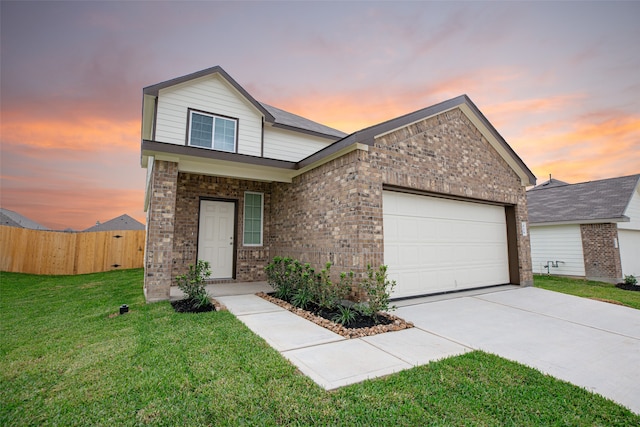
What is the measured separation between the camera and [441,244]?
6766 mm

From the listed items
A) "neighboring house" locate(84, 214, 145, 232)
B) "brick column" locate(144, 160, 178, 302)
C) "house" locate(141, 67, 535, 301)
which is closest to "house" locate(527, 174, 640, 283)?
"house" locate(141, 67, 535, 301)

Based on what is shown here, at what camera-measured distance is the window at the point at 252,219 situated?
8.72 meters

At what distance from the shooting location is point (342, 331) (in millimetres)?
4117

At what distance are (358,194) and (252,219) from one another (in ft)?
15.0

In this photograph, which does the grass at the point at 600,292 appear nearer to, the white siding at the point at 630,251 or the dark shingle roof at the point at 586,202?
the white siding at the point at 630,251

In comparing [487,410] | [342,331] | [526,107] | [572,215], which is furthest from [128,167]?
[572,215]

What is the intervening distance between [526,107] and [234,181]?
10014 millimetres

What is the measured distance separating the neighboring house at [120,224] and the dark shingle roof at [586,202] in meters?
28.8

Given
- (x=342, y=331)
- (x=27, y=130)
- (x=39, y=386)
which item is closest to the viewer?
(x=39, y=386)

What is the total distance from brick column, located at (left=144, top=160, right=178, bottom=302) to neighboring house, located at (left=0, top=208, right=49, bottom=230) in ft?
63.8

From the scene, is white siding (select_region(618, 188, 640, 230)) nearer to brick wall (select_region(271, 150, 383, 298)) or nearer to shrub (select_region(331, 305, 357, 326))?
brick wall (select_region(271, 150, 383, 298))

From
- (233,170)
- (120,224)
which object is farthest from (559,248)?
(120,224)

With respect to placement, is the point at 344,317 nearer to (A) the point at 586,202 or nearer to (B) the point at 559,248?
(B) the point at 559,248

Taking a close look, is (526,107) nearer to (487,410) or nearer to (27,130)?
(487,410)
